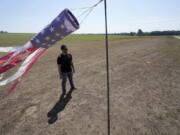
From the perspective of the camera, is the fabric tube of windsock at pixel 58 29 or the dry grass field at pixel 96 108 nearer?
the fabric tube of windsock at pixel 58 29

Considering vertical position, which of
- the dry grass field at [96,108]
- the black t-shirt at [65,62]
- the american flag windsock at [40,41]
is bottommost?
the dry grass field at [96,108]

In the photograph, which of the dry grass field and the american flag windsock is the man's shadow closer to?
the dry grass field

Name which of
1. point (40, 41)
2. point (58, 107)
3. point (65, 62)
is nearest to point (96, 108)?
point (58, 107)

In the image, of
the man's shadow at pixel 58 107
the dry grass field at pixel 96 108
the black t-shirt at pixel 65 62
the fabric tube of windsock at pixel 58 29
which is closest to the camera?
the fabric tube of windsock at pixel 58 29

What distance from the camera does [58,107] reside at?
3.46m

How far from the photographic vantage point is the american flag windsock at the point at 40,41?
1.64 m

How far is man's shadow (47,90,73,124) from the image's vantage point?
3.01 m

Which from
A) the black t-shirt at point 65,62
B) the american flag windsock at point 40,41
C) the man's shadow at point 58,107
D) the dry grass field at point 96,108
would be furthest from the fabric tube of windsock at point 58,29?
the black t-shirt at point 65,62

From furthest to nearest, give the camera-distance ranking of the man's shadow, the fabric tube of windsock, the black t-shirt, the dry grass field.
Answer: the black t-shirt → the man's shadow → the dry grass field → the fabric tube of windsock

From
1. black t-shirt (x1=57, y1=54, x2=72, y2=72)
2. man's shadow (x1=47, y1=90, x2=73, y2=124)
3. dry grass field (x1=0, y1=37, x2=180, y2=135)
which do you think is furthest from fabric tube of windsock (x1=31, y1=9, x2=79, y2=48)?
black t-shirt (x1=57, y1=54, x2=72, y2=72)

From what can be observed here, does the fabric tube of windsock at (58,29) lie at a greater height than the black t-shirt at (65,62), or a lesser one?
greater

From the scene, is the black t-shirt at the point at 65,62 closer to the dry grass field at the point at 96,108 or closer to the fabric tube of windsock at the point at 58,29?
the dry grass field at the point at 96,108

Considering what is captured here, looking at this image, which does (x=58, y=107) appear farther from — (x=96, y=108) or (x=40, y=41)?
(x=40, y=41)

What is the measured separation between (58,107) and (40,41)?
2.25m
